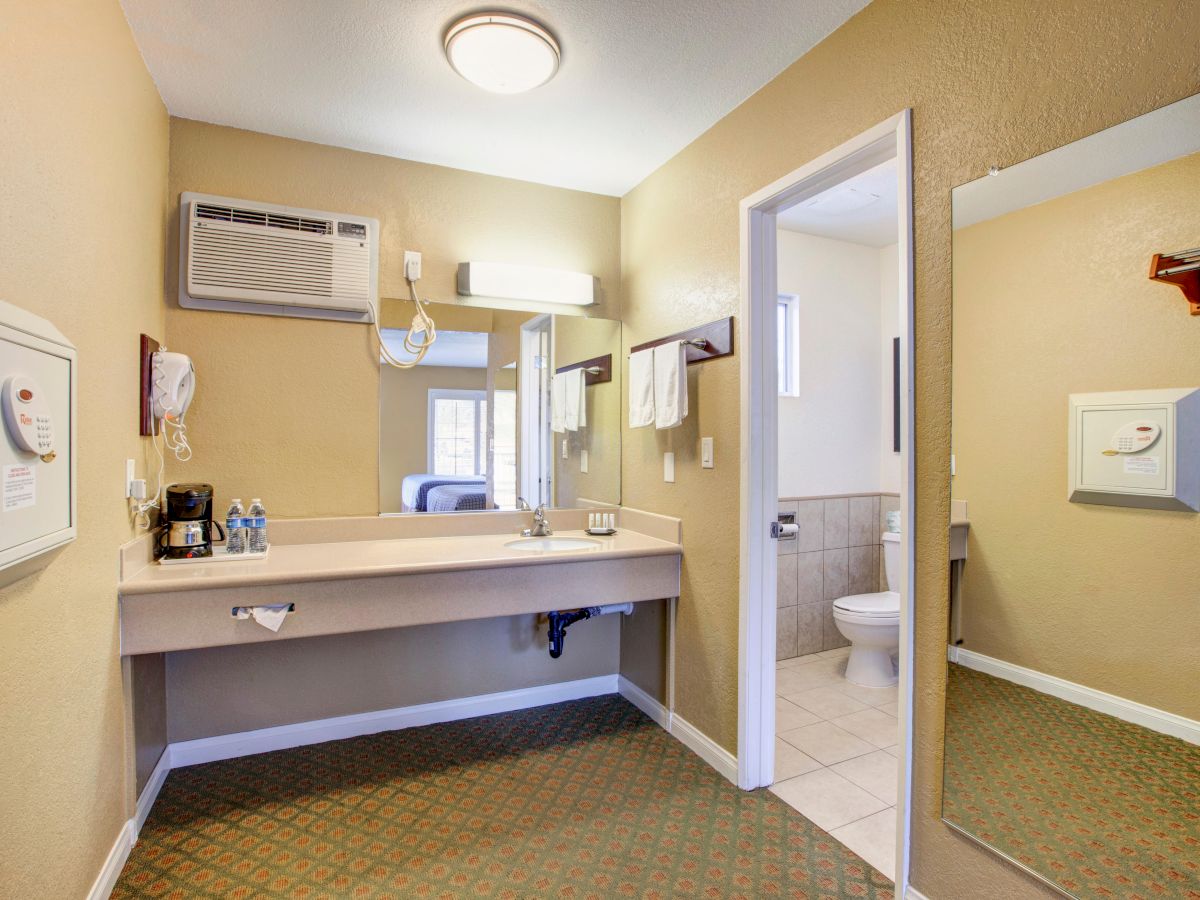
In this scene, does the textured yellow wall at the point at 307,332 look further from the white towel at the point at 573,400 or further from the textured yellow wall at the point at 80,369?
the white towel at the point at 573,400

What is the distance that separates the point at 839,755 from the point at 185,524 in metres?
2.47

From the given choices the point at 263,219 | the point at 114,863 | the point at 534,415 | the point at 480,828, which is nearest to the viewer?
the point at 114,863

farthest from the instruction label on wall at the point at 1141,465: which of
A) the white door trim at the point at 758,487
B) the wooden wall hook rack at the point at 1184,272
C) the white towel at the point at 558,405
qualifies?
the white towel at the point at 558,405

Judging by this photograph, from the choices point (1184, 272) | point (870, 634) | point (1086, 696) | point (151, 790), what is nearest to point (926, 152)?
point (1184, 272)

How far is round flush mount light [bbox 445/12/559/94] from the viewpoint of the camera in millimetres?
1751

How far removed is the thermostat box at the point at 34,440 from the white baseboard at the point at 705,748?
6.61ft

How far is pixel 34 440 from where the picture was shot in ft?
3.57

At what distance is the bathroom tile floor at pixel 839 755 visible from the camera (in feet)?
6.55

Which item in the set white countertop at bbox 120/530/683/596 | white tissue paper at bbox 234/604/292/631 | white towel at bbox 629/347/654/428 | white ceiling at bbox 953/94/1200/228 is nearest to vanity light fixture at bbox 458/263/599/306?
white towel at bbox 629/347/654/428

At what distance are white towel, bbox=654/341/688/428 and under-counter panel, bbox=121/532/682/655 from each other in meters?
0.50

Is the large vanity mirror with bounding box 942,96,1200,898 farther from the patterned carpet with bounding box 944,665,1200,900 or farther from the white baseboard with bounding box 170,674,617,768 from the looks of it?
the white baseboard with bounding box 170,674,617,768

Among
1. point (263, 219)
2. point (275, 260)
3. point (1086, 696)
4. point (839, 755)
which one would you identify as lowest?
point (839, 755)

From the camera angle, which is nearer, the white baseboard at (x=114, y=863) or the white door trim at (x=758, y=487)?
the white baseboard at (x=114, y=863)

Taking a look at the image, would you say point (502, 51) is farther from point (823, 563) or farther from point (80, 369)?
point (823, 563)
